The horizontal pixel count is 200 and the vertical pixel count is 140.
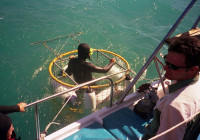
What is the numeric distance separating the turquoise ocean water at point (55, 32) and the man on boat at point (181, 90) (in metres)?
3.24

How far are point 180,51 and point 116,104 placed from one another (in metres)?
1.80

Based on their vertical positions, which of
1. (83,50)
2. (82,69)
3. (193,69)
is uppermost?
(193,69)

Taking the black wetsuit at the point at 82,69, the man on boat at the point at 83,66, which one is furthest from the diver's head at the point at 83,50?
the black wetsuit at the point at 82,69

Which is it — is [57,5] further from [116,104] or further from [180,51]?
[180,51]

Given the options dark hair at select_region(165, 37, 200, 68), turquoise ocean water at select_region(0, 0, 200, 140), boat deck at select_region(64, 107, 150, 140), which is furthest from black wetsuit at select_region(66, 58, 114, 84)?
dark hair at select_region(165, 37, 200, 68)

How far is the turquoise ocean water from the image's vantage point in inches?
211

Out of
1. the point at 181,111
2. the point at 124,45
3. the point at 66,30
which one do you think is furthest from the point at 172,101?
the point at 66,30

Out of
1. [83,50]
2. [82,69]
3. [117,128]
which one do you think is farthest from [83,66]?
[117,128]

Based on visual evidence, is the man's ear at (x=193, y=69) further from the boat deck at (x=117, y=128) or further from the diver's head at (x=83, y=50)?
the diver's head at (x=83, y=50)

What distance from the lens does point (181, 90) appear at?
5.06 feet

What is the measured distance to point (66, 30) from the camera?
29.8 ft

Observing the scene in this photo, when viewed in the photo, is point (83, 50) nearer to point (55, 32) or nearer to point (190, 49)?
point (190, 49)

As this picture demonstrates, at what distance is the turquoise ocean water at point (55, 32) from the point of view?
17.6ft

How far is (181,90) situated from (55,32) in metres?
8.08
